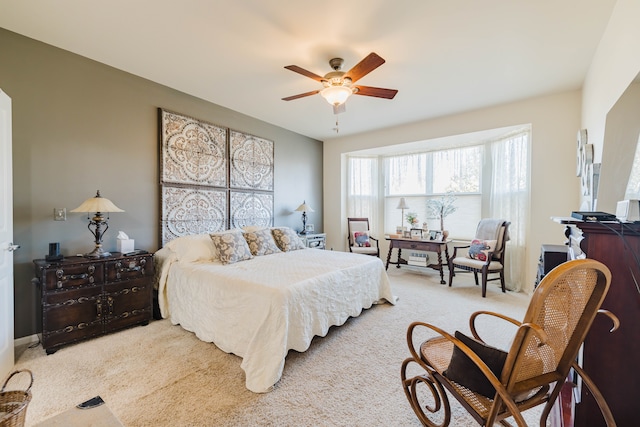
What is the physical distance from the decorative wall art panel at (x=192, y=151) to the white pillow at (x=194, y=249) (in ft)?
2.80

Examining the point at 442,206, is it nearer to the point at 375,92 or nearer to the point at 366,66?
the point at 375,92

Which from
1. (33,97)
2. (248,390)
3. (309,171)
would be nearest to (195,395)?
(248,390)

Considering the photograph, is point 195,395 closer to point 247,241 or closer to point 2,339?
point 2,339

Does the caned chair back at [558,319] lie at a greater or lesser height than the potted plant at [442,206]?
lesser

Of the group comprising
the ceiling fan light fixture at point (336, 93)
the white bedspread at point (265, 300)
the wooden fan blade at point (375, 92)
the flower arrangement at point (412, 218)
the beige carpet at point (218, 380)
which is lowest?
the beige carpet at point (218, 380)

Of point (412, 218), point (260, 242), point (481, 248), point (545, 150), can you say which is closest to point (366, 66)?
point (260, 242)

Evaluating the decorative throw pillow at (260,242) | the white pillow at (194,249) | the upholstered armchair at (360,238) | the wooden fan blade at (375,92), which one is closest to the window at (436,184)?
the upholstered armchair at (360,238)

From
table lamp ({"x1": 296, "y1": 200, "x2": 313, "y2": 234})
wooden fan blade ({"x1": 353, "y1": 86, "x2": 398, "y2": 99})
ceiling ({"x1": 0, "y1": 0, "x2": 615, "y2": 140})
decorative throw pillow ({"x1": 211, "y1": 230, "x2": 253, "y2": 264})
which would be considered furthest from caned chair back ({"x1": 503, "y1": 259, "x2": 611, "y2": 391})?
table lamp ({"x1": 296, "y1": 200, "x2": 313, "y2": 234})

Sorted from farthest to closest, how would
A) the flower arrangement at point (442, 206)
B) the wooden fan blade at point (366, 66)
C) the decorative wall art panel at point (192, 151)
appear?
the flower arrangement at point (442, 206)
the decorative wall art panel at point (192, 151)
the wooden fan blade at point (366, 66)

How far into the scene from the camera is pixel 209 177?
3922 mm

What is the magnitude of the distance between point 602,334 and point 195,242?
3.43m

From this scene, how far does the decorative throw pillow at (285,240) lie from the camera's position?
3971mm

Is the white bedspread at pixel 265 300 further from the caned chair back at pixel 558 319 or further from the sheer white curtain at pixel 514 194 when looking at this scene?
the sheer white curtain at pixel 514 194

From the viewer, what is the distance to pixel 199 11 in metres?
2.13
